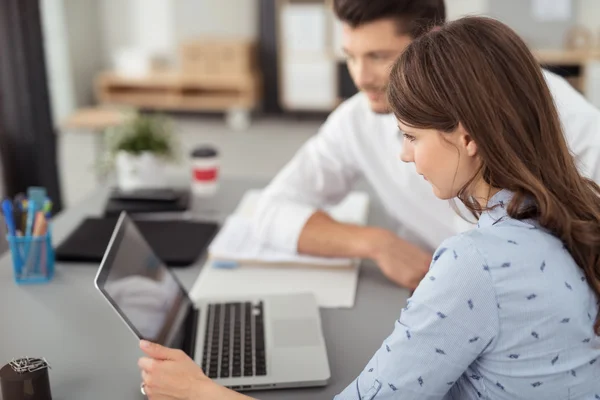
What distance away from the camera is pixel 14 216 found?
1456mm

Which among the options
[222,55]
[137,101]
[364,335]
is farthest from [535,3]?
[364,335]

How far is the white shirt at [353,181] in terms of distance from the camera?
159 centimetres

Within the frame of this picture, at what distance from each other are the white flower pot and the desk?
449mm

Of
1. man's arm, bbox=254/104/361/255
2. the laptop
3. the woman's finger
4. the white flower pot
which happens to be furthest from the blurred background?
the woman's finger

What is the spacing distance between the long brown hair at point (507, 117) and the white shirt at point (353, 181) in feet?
2.15

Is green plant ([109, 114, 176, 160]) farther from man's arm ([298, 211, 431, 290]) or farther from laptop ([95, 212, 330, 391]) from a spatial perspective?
laptop ([95, 212, 330, 391])

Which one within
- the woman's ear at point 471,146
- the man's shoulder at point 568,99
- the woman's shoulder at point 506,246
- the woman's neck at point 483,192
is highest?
the woman's ear at point 471,146

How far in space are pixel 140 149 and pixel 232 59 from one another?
391 centimetres

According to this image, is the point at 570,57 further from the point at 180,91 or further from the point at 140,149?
the point at 140,149

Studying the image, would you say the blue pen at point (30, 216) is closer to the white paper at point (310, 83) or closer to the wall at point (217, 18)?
the white paper at point (310, 83)

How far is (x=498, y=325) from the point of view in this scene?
824 mm

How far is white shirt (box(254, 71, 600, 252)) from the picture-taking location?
5.21 feet

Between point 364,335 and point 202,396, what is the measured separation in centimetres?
35

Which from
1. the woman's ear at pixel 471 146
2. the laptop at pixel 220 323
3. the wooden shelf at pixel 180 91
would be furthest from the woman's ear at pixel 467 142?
the wooden shelf at pixel 180 91
